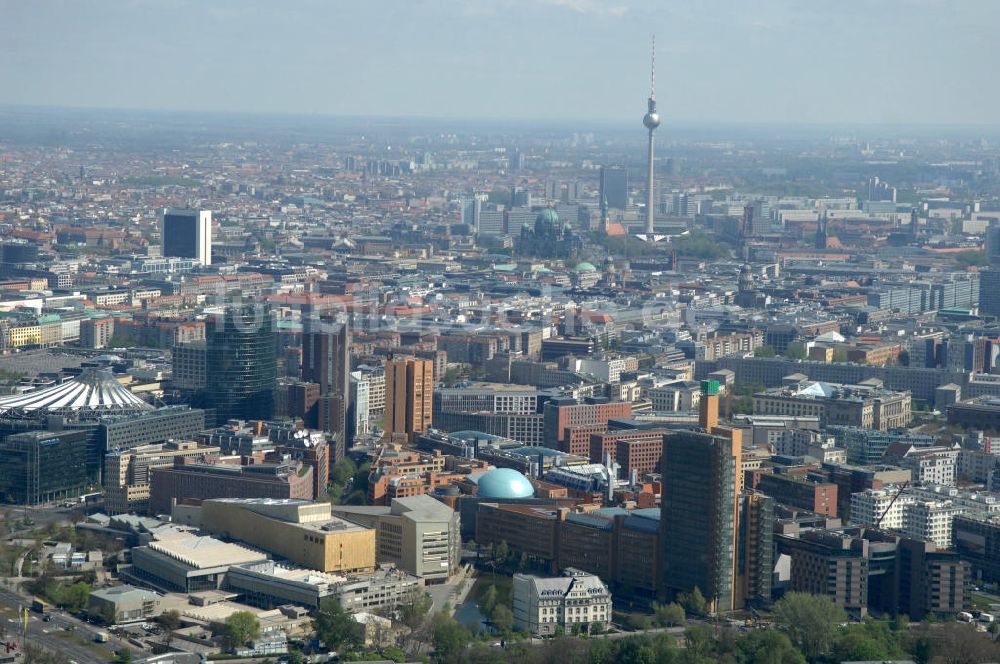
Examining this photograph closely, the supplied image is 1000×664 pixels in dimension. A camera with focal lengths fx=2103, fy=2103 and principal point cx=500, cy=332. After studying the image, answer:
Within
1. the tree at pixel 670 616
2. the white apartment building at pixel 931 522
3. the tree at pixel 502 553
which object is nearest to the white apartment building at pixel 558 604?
the tree at pixel 670 616

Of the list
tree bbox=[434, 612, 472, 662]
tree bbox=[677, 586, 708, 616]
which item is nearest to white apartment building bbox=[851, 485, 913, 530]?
tree bbox=[677, 586, 708, 616]

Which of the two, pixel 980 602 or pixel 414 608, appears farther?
pixel 980 602

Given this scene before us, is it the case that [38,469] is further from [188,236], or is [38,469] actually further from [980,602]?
[188,236]

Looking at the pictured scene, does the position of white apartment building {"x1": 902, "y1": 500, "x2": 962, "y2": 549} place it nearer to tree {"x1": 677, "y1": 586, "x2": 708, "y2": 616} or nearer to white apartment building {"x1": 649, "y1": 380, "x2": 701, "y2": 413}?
tree {"x1": 677, "y1": 586, "x2": 708, "y2": 616}

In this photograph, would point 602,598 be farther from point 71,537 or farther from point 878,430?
point 878,430

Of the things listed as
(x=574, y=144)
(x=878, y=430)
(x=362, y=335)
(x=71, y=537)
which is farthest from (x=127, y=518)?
(x=574, y=144)

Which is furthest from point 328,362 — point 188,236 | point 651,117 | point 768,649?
point 651,117

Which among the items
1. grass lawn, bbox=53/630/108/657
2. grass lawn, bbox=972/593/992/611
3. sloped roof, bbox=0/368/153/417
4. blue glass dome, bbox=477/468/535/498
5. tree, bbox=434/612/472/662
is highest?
sloped roof, bbox=0/368/153/417
